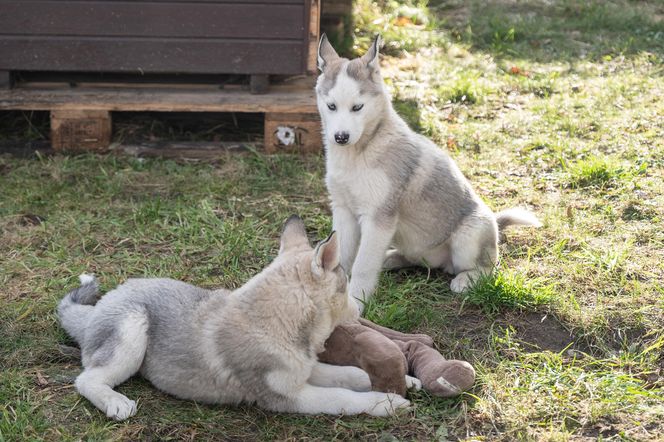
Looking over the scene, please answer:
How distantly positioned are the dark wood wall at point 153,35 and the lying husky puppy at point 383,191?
1869mm

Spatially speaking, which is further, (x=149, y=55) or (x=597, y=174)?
(x=149, y=55)

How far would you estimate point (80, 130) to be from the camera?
6594 mm

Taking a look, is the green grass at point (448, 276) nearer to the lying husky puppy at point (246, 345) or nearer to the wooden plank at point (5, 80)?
the lying husky puppy at point (246, 345)

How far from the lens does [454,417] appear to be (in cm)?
364

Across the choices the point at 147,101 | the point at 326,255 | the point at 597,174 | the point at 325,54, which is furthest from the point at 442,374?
the point at 147,101

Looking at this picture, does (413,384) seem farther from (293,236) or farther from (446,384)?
(293,236)

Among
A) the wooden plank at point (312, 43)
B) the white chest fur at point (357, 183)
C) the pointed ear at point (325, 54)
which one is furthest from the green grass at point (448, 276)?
the pointed ear at point (325, 54)

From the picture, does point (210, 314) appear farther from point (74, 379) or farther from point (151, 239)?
point (151, 239)

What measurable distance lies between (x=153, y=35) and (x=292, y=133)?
134 centimetres

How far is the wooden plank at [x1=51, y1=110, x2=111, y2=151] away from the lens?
656 cm

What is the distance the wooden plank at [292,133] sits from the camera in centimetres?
662

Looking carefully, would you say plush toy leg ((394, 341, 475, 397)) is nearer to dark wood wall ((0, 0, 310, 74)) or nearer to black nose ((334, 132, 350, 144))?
black nose ((334, 132, 350, 144))

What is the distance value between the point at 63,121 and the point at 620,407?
15.7ft

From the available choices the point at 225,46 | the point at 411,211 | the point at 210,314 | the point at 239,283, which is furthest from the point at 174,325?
the point at 225,46
